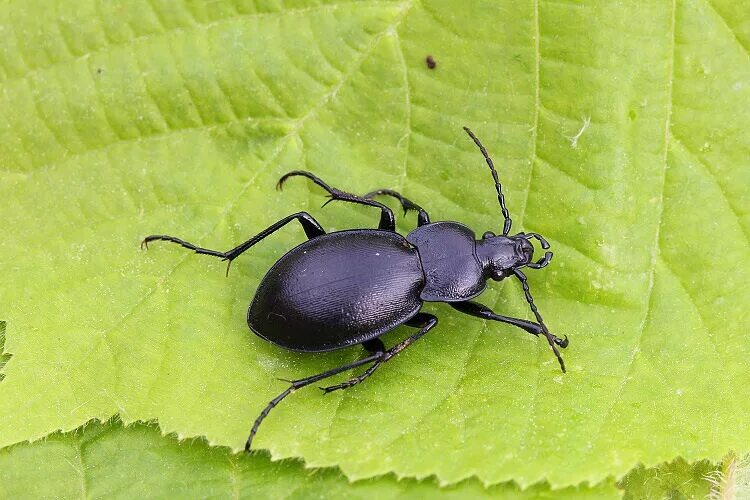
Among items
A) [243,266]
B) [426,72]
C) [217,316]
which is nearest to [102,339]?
[217,316]

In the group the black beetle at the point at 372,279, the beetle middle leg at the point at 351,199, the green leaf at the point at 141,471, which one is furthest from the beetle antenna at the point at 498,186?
the green leaf at the point at 141,471

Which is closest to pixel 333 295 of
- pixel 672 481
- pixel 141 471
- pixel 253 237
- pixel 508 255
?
pixel 253 237

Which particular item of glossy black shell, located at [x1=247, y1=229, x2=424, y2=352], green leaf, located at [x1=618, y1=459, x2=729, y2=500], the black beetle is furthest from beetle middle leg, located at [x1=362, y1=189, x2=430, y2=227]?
green leaf, located at [x1=618, y1=459, x2=729, y2=500]

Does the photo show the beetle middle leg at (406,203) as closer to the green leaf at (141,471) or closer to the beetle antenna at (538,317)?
the beetle antenna at (538,317)

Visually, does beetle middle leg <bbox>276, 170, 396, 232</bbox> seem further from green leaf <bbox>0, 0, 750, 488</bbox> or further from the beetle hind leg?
the beetle hind leg

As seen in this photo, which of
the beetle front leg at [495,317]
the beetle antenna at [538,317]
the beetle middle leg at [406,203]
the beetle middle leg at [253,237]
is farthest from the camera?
the beetle middle leg at [406,203]

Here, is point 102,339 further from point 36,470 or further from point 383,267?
point 383,267
